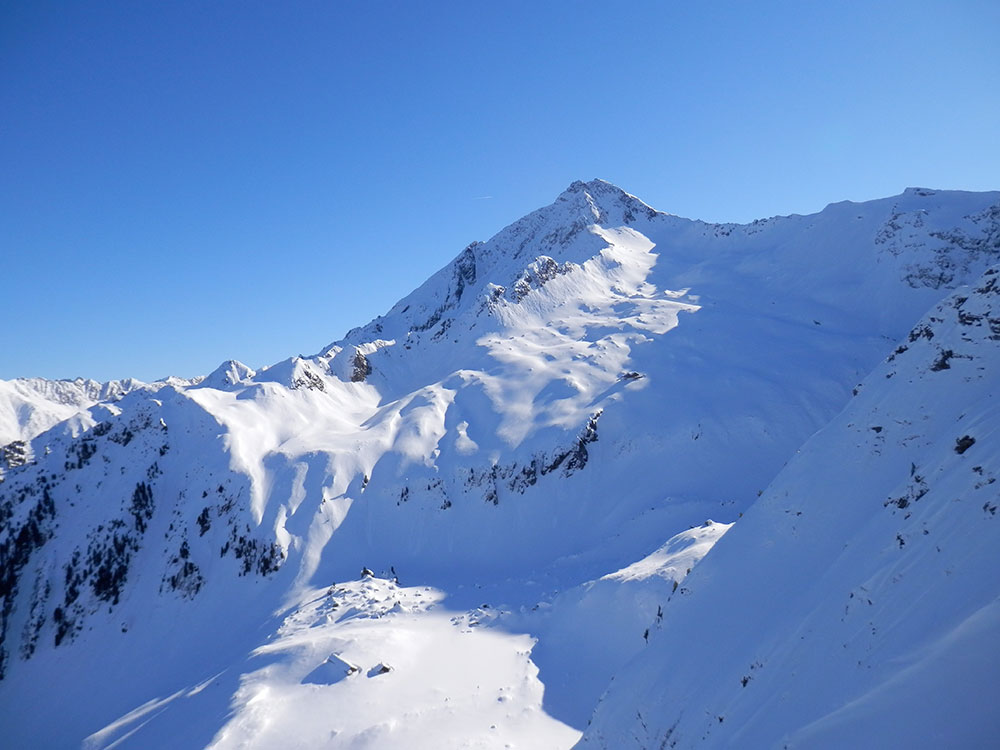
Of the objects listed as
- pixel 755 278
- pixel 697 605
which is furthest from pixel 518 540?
pixel 755 278

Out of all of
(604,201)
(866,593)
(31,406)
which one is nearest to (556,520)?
(866,593)

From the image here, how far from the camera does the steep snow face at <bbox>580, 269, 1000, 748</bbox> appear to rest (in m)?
6.41

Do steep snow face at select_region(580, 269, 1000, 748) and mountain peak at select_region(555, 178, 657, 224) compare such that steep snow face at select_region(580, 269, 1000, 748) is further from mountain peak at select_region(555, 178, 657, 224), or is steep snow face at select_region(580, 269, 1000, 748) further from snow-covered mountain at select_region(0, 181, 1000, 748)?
mountain peak at select_region(555, 178, 657, 224)

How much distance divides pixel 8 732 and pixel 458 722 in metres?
37.4

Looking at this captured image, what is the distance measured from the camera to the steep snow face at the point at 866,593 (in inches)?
252

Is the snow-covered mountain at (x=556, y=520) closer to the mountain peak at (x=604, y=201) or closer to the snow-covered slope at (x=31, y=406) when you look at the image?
the mountain peak at (x=604, y=201)

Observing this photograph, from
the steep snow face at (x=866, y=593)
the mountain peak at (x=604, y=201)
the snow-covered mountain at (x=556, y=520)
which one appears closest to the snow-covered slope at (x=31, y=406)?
the snow-covered mountain at (x=556, y=520)

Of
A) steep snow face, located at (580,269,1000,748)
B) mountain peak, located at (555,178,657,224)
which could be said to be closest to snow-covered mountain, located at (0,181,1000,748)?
steep snow face, located at (580,269,1000,748)

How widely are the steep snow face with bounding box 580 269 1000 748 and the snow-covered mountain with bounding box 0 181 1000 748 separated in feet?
0.27

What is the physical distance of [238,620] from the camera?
34344 millimetres

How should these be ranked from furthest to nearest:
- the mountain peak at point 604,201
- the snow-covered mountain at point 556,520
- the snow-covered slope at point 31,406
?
the snow-covered slope at point 31,406, the mountain peak at point 604,201, the snow-covered mountain at point 556,520

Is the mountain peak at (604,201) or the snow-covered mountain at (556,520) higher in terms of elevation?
the mountain peak at (604,201)

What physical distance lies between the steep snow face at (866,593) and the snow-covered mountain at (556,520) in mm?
83

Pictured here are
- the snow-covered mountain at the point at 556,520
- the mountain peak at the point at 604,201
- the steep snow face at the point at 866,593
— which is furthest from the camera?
the mountain peak at the point at 604,201
